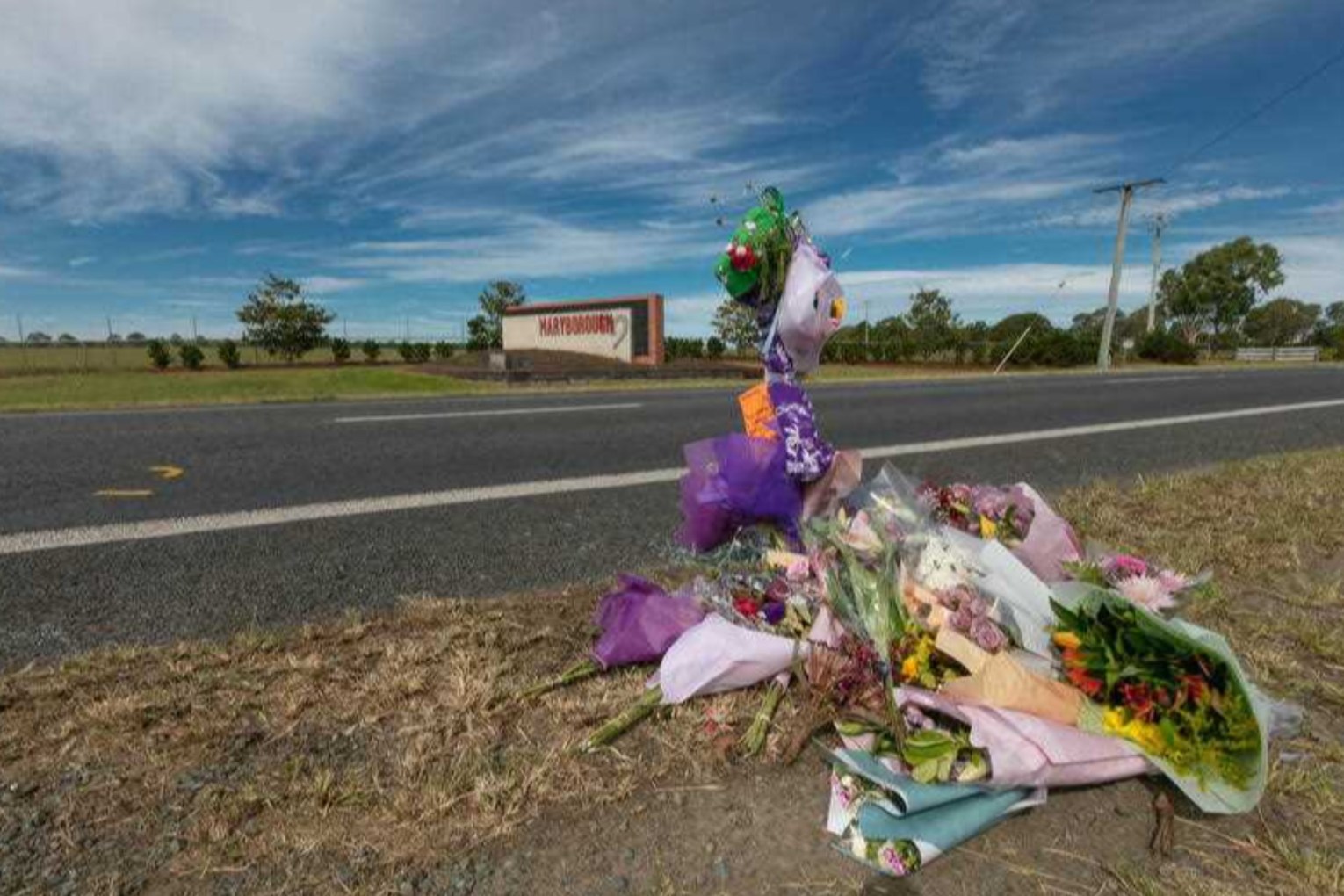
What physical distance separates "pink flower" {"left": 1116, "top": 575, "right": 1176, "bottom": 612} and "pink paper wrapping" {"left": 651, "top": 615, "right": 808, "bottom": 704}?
86 cm

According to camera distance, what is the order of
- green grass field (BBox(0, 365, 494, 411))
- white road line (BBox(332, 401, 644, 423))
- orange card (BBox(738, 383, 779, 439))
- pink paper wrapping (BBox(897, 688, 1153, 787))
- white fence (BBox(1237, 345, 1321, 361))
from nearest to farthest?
pink paper wrapping (BBox(897, 688, 1153, 787)) → orange card (BBox(738, 383, 779, 439)) → white road line (BBox(332, 401, 644, 423)) → green grass field (BBox(0, 365, 494, 411)) → white fence (BBox(1237, 345, 1321, 361))

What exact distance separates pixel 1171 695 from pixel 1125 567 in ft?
1.68

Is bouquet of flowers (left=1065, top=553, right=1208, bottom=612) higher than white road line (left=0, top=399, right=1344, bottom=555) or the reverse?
higher

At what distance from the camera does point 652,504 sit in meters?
4.13

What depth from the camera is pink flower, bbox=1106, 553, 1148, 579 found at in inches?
81.9

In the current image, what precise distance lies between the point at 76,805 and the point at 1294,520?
4780mm

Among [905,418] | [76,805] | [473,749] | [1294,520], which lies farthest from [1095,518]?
[905,418]

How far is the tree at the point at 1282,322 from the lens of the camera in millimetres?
69750

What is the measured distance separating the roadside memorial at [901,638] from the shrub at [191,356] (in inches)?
1537

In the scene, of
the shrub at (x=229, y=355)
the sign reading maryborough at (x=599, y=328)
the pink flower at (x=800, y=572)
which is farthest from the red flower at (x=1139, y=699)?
the shrub at (x=229, y=355)

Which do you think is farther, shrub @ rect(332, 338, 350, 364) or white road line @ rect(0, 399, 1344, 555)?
shrub @ rect(332, 338, 350, 364)

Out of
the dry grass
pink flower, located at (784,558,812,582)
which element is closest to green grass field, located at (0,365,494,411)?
the dry grass

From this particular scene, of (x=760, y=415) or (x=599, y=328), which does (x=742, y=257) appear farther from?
(x=599, y=328)

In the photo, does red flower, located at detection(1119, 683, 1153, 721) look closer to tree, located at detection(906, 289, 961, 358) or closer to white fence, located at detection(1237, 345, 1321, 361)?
tree, located at detection(906, 289, 961, 358)
